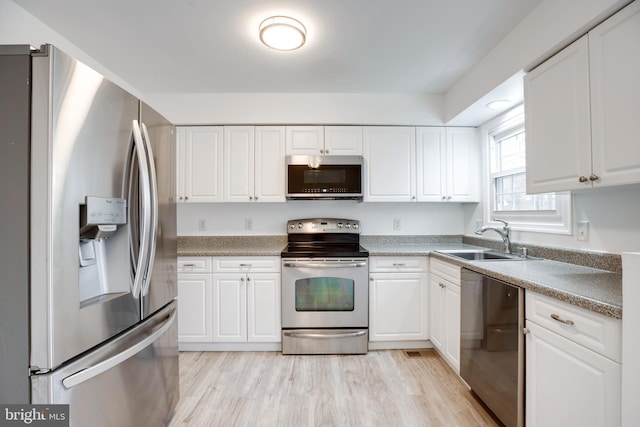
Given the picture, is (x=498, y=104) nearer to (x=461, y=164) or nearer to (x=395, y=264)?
(x=461, y=164)

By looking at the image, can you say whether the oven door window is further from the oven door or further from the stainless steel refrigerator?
the stainless steel refrigerator

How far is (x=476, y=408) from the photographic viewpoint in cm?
180

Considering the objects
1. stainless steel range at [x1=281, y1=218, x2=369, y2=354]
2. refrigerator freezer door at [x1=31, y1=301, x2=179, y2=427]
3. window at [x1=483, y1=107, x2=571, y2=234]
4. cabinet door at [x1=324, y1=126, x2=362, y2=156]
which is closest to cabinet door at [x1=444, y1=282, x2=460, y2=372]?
stainless steel range at [x1=281, y1=218, x2=369, y2=354]

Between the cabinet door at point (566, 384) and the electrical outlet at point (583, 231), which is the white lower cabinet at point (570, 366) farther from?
the electrical outlet at point (583, 231)

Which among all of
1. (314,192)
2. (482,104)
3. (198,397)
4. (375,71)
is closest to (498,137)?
(482,104)

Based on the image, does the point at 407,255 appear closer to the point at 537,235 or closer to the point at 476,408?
the point at 537,235

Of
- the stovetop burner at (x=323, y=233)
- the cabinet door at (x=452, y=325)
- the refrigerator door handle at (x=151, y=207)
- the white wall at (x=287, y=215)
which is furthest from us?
the white wall at (x=287, y=215)

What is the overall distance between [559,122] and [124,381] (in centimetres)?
246

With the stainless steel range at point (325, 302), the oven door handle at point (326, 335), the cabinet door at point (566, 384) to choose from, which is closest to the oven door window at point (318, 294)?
the stainless steel range at point (325, 302)

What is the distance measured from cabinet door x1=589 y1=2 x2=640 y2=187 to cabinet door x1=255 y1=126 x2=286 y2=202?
7.48 feet

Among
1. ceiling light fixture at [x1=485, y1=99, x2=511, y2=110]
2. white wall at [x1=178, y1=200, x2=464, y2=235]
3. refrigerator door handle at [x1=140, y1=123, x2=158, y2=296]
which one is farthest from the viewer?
white wall at [x1=178, y1=200, x2=464, y2=235]

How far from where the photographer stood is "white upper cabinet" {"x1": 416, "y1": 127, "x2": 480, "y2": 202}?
115 inches

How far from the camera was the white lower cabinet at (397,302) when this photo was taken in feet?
8.50

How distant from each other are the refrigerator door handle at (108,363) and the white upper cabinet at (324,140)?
201 centimetres
